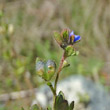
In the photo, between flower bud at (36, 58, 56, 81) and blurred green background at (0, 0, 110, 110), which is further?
blurred green background at (0, 0, 110, 110)

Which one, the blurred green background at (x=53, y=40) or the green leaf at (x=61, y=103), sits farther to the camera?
the blurred green background at (x=53, y=40)

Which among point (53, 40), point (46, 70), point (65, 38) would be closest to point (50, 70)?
point (46, 70)

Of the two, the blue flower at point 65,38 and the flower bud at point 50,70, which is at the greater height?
the blue flower at point 65,38

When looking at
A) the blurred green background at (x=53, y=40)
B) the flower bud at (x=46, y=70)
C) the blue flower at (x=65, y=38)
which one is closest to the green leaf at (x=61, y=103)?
the flower bud at (x=46, y=70)

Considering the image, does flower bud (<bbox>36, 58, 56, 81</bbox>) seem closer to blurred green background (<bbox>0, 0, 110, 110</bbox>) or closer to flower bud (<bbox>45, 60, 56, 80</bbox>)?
flower bud (<bbox>45, 60, 56, 80</bbox>)

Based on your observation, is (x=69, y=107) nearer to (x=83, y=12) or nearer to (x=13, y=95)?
(x=13, y=95)

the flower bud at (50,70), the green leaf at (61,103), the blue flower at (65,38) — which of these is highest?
the blue flower at (65,38)

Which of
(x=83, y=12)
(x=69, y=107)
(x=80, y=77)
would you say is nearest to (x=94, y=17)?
(x=83, y=12)

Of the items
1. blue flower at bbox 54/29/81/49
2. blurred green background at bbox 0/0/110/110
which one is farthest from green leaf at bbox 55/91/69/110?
blurred green background at bbox 0/0/110/110

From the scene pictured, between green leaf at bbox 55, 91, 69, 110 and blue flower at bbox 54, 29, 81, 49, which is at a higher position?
blue flower at bbox 54, 29, 81, 49

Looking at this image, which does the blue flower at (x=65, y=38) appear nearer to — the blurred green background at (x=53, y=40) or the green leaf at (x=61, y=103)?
the green leaf at (x=61, y=103)
